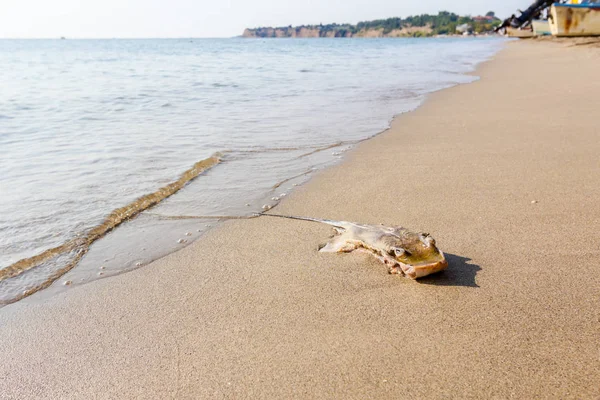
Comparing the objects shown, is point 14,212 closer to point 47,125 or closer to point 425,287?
point 425,287

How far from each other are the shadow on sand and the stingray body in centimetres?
7

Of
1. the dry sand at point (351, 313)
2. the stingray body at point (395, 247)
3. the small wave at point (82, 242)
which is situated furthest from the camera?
the small wave at point (82, 242)

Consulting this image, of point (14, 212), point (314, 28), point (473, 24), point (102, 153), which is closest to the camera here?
point (14, 212)

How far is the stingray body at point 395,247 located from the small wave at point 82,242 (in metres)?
1.73

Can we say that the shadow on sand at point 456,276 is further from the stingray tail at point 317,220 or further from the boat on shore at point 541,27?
the boat on shore at point 541,27

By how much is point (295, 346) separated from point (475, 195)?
7.72 feet

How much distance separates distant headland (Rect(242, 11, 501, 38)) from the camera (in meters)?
123

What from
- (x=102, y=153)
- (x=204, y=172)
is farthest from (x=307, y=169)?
(x=102, y=153)

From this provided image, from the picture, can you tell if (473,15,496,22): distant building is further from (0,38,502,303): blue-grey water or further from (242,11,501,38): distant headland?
(0,38,502,303): blue-grey water

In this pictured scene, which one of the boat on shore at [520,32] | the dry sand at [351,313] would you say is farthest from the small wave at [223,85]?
the boat on shore at [520,32]

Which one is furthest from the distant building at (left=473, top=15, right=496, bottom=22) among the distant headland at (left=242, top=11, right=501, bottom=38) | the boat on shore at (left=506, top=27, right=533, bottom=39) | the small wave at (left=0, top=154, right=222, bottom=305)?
the small wave at (left=0, top=154, right=222, bottom=305)

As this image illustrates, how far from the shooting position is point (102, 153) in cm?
621

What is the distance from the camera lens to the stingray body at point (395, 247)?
2596 millimetres

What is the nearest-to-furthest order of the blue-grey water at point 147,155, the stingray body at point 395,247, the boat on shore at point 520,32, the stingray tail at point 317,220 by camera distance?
the stingray body at point 395,247 < the stingray tail at point 317,220 < the blue-grey water at point 147,155 < the boat on shore at point 520,32
